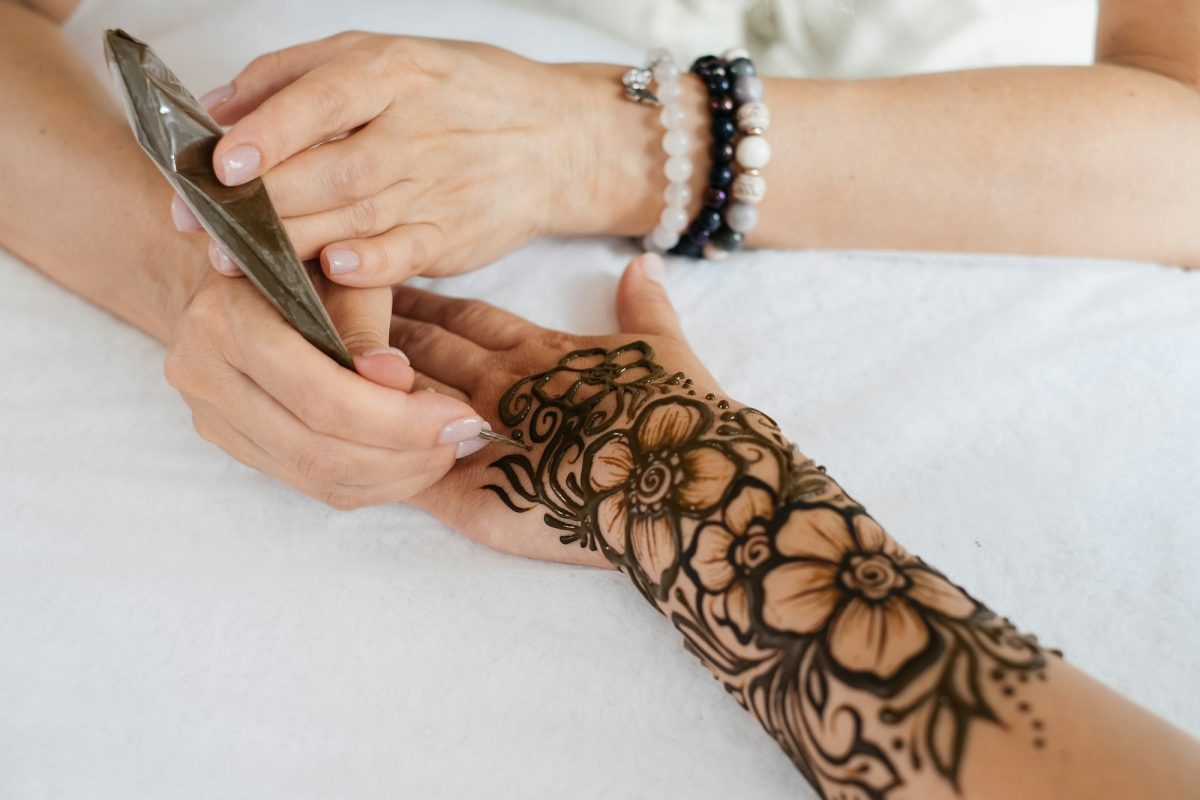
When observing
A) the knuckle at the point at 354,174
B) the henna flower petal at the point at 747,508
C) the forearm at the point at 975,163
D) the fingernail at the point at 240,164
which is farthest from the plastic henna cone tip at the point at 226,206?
the forearm at the point at 975,163

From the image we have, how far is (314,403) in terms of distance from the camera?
74cm

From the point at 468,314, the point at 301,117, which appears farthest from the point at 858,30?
the point at 301,117

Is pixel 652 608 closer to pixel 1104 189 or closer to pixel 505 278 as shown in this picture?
pixel 505 278

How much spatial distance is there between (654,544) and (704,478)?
63 mm

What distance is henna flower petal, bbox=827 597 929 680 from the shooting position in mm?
596

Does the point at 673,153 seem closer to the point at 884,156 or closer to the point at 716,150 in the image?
the point at 716,150

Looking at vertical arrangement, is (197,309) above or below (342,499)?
above

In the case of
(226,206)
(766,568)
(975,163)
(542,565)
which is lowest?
(542,565)

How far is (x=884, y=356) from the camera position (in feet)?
3.17

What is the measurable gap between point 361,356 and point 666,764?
38 cm

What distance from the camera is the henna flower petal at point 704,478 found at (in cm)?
74

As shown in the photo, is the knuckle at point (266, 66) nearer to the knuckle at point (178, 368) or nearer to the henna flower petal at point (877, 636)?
the knuckle at point (178, 368)

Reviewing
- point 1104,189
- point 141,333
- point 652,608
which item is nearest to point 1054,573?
point 652,608

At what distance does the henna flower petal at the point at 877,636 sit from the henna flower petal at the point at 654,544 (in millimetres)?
144
